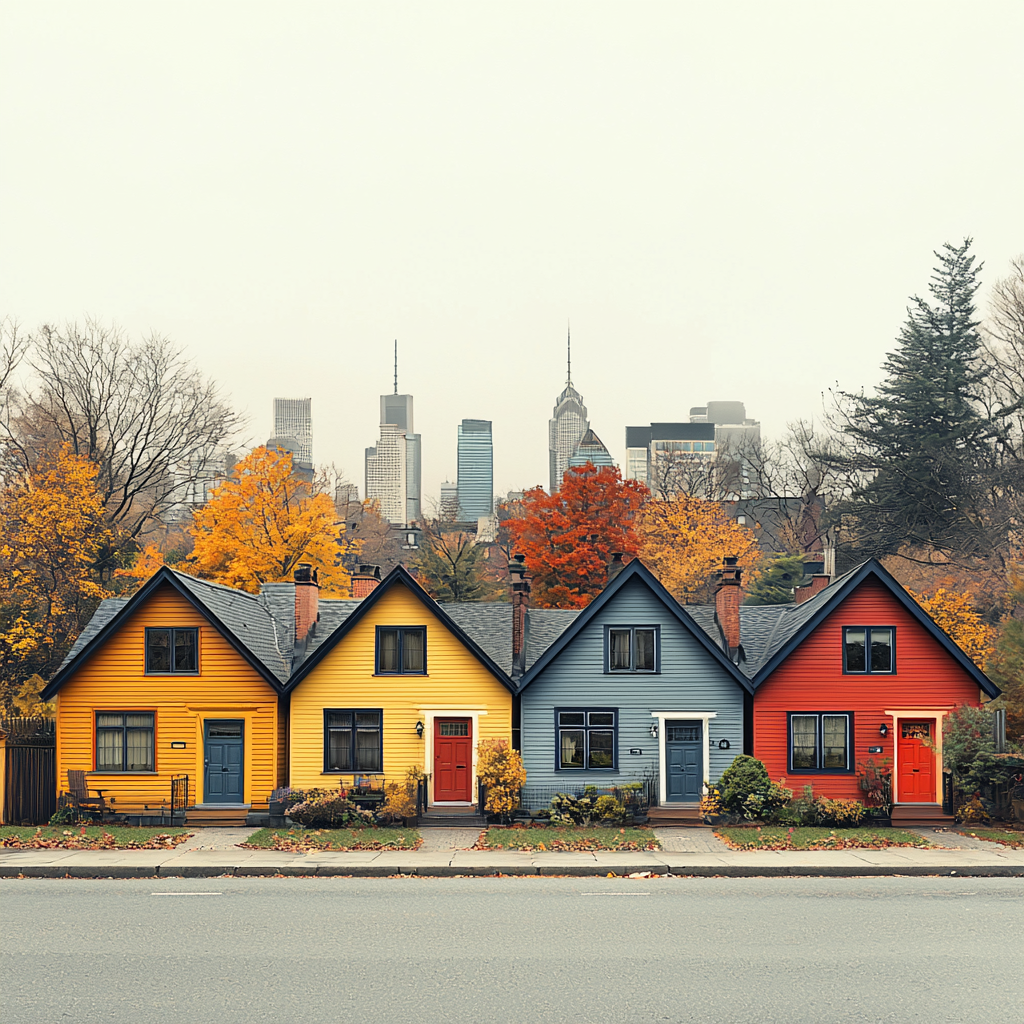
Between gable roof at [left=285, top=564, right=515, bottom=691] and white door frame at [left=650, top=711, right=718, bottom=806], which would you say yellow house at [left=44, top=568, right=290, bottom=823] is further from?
white door frame at [left=650, top=711, right=718, bottom=806]

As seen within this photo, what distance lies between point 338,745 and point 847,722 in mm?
13938

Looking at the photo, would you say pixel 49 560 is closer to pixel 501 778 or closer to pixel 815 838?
pixel 501 778

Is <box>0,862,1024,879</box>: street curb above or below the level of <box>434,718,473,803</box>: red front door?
below

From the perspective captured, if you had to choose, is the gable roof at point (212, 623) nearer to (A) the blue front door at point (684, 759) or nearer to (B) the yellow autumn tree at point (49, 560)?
(A) the blue front door at point (684, 759)

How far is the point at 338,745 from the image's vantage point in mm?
29656

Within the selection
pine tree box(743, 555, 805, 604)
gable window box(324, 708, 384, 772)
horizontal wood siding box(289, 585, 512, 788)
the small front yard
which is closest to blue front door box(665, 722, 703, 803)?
horizontal wood siding box(289, 585, 512, 788)

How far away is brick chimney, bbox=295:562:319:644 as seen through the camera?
31.8m

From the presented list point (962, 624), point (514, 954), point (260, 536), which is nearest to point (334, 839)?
point (514, 954)

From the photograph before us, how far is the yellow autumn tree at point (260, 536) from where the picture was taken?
171ft

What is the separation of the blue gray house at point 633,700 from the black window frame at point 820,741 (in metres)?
1.22

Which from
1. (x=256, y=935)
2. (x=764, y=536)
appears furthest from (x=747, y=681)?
(x=764, y=536)

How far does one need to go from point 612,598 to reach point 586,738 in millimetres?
3886

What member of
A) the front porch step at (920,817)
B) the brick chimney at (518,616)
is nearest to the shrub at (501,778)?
the brick chimney at (518,616)

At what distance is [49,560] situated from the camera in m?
44.7
